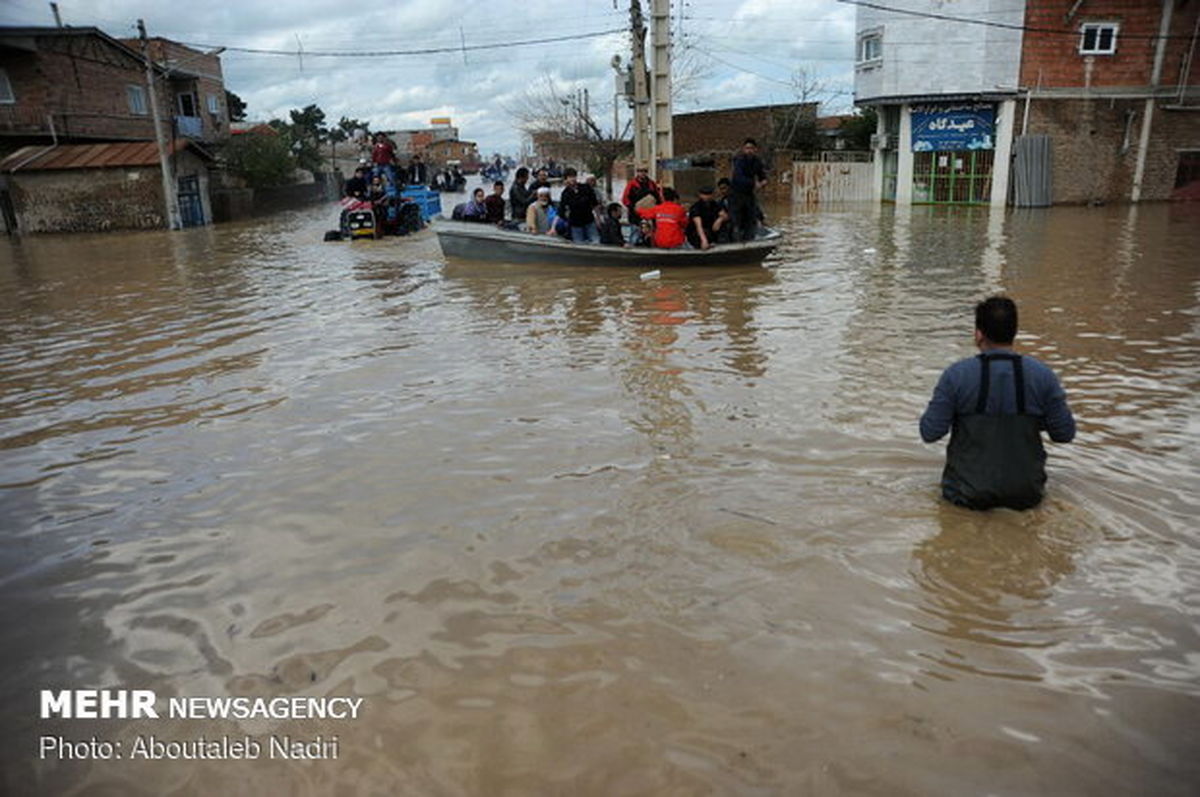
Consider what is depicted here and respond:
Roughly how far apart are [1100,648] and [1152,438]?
3.04m

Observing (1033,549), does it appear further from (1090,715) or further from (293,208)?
(293,208)

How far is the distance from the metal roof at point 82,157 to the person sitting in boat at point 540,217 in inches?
754

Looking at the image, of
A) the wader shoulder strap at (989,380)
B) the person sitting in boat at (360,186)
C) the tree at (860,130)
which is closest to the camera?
the wader shoulder strap at (989,380)

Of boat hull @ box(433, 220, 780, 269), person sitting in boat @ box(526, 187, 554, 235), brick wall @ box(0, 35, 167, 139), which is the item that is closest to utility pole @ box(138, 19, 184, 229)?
brick wall @ box(0, 35, 167, 139)

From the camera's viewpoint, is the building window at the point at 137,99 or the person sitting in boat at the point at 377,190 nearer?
the person sitting in boat at the point at 377,190

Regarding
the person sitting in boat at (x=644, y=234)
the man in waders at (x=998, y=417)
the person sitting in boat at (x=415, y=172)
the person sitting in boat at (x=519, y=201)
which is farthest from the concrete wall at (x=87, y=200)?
the man in waders at (x=998, y=417)

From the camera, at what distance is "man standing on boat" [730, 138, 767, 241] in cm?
1330

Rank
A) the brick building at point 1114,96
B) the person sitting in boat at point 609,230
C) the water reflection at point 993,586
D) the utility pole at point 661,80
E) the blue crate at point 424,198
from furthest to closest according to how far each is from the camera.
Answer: the brick building at point 1114,96 < the blue crate at point 424,198 < the utility pole at point 661,80 < the person sitting in boat at point 609,230 < the water reflection at point 993,586

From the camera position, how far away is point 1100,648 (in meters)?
3.44

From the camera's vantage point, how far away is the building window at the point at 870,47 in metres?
28.9

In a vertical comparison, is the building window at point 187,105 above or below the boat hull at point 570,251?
above

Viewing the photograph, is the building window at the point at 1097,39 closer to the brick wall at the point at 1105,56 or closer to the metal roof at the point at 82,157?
the brick wall at the point at 1105,56

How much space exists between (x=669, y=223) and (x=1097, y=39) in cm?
2225

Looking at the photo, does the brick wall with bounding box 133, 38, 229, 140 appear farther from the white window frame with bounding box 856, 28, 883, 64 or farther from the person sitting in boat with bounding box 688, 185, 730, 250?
the person sitting in boat with bounding box 688, 185, 730, 250
